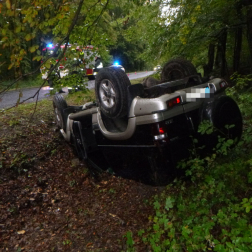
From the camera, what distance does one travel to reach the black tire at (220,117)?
3.54 metres

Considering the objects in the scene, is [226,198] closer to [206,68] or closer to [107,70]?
[107,70]

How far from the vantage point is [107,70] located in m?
3.58

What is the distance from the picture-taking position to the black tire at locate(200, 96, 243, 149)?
3535mm

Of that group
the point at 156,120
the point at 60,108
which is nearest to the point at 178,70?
the point at 156,120

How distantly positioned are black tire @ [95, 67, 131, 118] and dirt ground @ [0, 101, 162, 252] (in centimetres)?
137

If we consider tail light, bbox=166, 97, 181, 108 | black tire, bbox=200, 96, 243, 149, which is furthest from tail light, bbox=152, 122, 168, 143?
black tire, bbox=200, 96, 243, 149

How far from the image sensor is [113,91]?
3543 millimetres

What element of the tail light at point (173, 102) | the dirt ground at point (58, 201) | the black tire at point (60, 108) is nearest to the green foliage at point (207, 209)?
the dirt ground at point (58, 201)

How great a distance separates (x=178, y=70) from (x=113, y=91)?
1419 millimetres

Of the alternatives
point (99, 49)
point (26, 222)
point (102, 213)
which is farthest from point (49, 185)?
point (99, 49)

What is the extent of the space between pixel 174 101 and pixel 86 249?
2.01 metres

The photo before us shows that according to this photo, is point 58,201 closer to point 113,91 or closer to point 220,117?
point 113,91

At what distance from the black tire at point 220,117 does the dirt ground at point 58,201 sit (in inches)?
46.7

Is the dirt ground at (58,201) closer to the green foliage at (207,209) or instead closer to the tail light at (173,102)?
the green foliage at (207,209)
